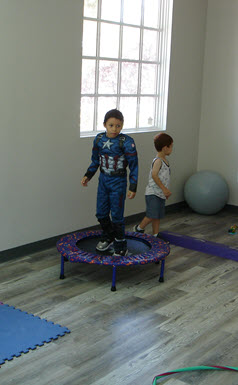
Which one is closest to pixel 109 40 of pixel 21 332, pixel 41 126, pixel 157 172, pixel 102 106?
pixel 102 106

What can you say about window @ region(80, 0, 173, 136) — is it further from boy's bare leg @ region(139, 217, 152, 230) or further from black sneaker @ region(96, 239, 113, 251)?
black sneaker @ region(96, 239, 113, 251)

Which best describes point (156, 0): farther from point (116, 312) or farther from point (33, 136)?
point (116, 312)

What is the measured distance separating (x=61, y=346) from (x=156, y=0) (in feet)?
12.0

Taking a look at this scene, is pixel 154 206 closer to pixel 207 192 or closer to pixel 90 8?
pixel 207 192

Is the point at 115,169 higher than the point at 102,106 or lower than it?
lower

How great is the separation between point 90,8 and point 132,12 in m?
0.62

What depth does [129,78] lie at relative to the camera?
5117 millimetres

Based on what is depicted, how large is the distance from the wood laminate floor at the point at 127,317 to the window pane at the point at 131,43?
1.87m

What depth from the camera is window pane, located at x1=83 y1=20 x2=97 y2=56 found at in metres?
4.55

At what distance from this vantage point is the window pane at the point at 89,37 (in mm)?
4551

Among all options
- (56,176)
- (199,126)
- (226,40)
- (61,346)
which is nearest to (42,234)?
(56,176)

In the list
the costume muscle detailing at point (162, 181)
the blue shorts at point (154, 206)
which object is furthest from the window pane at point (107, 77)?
the blue shorts at point (154, 206)

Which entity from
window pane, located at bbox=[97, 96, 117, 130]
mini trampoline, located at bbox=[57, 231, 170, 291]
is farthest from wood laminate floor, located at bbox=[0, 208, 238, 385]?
window pane, located at bbox=[97, 96, 117, 130]

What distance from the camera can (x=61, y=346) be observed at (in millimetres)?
2867
